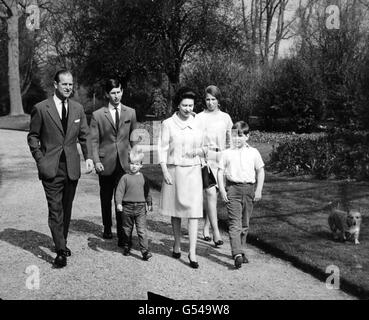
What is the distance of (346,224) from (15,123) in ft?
87.7

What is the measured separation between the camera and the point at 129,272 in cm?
523

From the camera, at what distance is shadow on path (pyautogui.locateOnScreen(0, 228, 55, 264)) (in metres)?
5.92

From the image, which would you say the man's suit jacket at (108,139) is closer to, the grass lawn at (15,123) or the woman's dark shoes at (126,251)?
the woman's dark shoes at (126,251)

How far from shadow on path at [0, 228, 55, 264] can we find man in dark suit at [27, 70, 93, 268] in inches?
18.8

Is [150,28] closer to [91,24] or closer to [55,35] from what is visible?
[91,24]

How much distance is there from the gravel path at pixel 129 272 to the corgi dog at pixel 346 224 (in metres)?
0.93

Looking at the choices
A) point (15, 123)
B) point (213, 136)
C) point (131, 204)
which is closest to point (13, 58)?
point (15, 123)

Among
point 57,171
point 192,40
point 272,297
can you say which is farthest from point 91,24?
point 272,297

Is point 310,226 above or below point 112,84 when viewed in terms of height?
below

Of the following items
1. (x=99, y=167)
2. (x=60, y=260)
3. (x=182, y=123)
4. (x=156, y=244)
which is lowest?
(x=156, y=244)

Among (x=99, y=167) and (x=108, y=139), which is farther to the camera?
(x=108, y=139)

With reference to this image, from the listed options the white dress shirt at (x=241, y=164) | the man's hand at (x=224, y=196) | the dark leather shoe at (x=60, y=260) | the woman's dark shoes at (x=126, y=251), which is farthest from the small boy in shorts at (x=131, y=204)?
the white dress shirt at (x=241, y=164)

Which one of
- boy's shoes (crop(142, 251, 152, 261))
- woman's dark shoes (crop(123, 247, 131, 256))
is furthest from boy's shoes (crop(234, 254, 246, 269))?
woman's dark shoes (crop(123, 247, 131, 256))

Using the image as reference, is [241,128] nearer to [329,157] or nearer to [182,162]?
[182,162]
